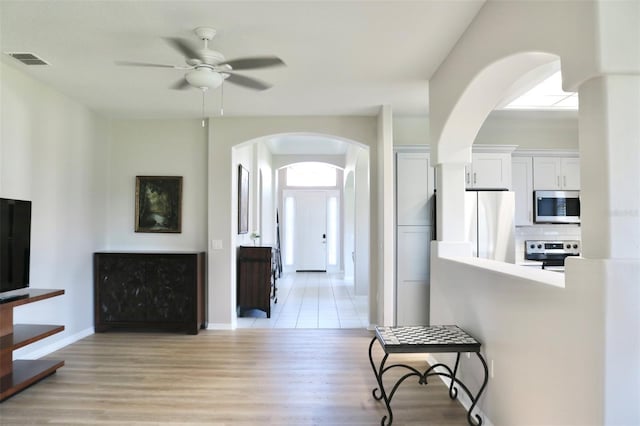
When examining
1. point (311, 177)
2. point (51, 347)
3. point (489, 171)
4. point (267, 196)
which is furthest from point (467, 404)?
point (311, 177)

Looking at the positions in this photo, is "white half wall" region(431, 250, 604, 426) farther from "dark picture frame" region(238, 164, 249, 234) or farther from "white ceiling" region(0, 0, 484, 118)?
"dark picture frame" region(238, 164, 249, 234)

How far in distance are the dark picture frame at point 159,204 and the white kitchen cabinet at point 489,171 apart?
370cm

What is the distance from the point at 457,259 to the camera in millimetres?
3172

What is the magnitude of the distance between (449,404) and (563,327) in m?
1.47

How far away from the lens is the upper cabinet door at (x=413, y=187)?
4.67 metres

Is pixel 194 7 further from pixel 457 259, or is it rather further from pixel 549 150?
pixel 549 150

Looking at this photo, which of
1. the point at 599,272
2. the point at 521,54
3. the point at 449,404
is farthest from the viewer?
the point at 449,404

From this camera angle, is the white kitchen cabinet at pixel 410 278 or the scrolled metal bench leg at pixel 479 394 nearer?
the scrolled metal bench leg at pixel 479 394

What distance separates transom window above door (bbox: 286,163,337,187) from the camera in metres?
10.9

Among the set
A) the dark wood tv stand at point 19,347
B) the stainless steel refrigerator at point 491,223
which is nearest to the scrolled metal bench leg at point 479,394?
the stainless steel refrigerator at point 491,223

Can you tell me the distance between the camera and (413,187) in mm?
4672

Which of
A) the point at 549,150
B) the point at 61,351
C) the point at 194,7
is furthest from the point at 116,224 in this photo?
the point at 549,150

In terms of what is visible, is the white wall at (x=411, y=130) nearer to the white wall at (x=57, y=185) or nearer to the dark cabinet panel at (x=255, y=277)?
the dark cabinet panel at (x=255, y=277)

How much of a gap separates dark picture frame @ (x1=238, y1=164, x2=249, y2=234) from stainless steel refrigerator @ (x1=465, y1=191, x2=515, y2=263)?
3184 millimetres
